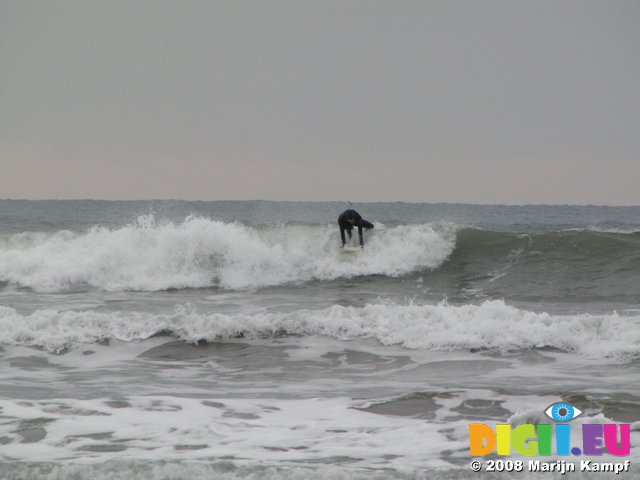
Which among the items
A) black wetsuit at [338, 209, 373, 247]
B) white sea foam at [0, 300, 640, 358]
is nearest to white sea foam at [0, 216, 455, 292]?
black wetsuit at [338, 209, 373, 247]

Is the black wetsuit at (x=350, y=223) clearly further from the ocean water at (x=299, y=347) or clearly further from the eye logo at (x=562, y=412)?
the eye logo at (x=562, y=412)

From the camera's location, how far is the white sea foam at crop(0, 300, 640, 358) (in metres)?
10.5

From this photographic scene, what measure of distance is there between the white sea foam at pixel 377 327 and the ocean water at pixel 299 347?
0.03m

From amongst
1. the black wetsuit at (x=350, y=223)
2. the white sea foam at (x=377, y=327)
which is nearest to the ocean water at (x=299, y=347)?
the white sea foam at (x=377, y=327)

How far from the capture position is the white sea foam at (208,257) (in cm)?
1800

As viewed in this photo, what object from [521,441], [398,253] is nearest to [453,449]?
[521,441]

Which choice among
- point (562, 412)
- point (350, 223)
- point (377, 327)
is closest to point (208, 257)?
point (350, 223)

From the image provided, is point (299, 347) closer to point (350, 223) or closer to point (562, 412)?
point (562, 412)

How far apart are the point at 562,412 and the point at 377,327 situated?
175 inches

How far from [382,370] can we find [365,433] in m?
2.94

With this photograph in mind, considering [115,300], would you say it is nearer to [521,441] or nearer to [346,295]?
[346,295]

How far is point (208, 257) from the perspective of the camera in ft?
61.5

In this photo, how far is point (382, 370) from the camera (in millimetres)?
9516

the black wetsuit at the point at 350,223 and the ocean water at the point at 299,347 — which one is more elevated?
the black wetsuit at the point at 350,223
